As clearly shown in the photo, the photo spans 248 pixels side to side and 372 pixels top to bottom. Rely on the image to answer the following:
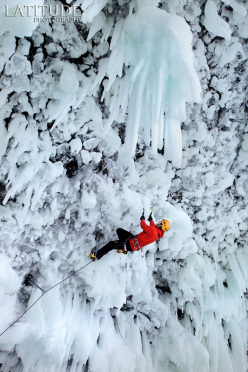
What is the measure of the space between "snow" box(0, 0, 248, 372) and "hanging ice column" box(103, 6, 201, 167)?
0.04 ft

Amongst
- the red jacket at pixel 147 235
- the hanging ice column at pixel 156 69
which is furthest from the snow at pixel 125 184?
the red jacket at pixel 147 235

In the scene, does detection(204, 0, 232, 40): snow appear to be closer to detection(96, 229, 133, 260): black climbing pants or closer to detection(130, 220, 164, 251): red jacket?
detection(130, 220, 164, 251): red jacket

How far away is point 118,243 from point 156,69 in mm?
2168

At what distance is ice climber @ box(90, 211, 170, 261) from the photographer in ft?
11.1

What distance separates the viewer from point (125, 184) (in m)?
3.67

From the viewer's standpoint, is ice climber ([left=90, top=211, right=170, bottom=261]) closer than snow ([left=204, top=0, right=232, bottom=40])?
No

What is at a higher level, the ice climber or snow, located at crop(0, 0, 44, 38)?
snow, located at crop(0, 0, 44, 38)

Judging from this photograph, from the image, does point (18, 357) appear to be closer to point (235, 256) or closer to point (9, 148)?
point (9, 148)

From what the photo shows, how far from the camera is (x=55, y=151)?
3.13m

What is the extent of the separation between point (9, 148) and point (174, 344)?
12.9ft

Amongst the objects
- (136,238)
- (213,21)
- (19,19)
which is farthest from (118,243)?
(213,21)

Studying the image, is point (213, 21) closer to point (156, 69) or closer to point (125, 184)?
point (156, 69)

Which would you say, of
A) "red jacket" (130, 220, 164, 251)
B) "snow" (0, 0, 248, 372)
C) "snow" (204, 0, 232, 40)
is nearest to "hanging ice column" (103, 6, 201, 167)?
"snow" (0, 0, 248, 372)

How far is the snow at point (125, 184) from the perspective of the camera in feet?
8.12
